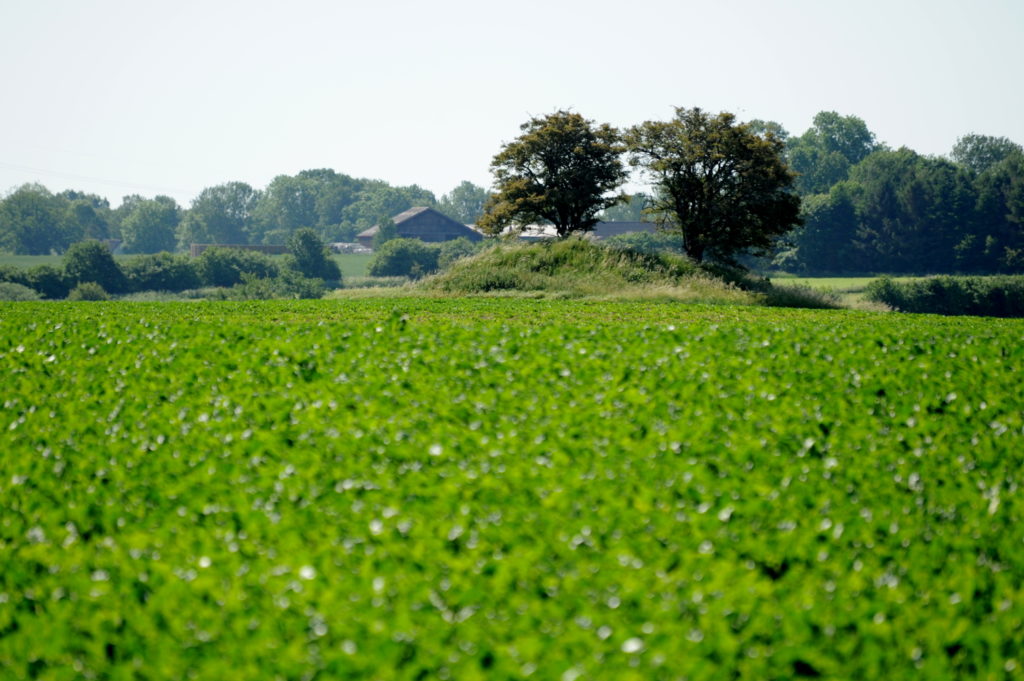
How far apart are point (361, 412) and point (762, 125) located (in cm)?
9808

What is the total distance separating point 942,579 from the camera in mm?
6672

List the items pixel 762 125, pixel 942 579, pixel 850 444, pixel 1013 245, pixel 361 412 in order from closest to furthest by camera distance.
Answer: pixel 942 579, pixel 850 444, pixel 361 412, pixel 1013 245, pixel 762 125

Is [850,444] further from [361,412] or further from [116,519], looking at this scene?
[116,519]

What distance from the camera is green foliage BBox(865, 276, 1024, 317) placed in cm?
6134

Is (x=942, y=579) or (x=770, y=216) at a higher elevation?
(x=770, y=216)

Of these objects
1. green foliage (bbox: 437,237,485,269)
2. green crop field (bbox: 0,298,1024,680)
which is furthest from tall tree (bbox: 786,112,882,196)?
green crop field (bbox: 0,298,1024,680)

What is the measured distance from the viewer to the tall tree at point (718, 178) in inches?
1432

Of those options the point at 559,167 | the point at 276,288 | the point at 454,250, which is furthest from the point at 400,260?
the point at 559,167

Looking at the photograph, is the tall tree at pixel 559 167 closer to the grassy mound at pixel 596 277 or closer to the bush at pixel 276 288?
the grassy mound at pixel 596 277

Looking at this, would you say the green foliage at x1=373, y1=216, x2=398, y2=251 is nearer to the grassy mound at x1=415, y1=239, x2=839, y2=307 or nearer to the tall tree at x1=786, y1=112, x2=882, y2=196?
the tall tree at x1=786, y1=112, x2=882, y2=196

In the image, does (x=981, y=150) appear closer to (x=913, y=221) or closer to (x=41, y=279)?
(x=913, y=221)

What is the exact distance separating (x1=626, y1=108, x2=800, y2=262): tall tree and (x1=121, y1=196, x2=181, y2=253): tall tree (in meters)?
122

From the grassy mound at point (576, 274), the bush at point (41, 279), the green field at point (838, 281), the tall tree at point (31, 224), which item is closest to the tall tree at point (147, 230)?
the tall tree at point (31, 224)

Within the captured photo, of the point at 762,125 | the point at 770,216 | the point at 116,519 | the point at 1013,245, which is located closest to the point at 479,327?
the point at 116,519
